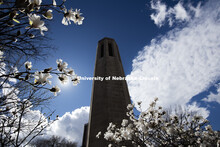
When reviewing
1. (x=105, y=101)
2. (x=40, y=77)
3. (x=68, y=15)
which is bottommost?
(x=40, y=77)

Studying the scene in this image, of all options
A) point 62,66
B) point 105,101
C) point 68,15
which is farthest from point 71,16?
point 105,101

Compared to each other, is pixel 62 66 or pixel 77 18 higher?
pixel 77 18

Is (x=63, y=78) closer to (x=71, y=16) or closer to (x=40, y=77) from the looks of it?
(x=40, y=77)

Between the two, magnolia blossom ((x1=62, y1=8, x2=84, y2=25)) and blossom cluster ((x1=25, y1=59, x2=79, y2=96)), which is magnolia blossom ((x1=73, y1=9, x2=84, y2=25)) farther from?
blossom cluster ((x1=25, y1=59, x2=79, y2=96))

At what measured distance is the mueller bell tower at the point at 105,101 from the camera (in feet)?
22.4

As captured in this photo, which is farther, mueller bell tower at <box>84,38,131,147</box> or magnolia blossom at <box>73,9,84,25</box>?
mueller bell tower at <box>84,38,131,147</box>

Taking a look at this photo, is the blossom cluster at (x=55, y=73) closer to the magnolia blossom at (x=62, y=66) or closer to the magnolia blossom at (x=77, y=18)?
the magnolia blossom at (x=62, y=66)

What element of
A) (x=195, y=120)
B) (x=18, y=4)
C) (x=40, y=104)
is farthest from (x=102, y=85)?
(x=18, y=4)

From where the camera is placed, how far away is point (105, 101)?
25.4 ft

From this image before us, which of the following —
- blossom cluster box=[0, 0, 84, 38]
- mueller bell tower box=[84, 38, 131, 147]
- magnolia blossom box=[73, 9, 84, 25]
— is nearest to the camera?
blossom cluster box=[0, 0, 84, 38]

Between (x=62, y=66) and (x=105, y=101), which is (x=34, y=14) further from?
(x=105, y=101)

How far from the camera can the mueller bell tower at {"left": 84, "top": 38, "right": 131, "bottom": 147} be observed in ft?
22.4

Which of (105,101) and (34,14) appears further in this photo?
(105,101)

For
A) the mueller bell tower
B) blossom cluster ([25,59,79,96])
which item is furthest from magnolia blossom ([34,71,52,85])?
the mueller bell tower
